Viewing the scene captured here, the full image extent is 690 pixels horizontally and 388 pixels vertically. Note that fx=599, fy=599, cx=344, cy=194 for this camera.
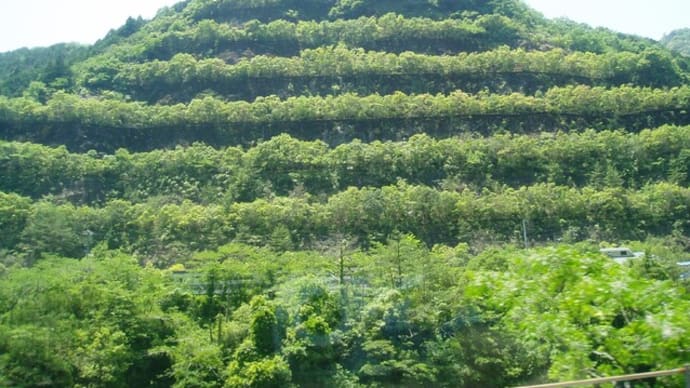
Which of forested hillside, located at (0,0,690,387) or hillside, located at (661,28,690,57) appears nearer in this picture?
forested hillside, located at (0,0,690,387)

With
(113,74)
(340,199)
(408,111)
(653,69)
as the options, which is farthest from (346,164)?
(653,69)

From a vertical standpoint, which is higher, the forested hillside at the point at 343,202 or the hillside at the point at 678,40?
the hillside at the point at 678,40

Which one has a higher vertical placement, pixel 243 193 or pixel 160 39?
pixel 160 39

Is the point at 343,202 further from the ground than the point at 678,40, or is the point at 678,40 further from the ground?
the point at 678,40

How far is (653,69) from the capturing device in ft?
130

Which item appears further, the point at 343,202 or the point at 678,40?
the point at 678,40

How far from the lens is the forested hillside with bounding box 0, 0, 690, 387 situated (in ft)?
44.7

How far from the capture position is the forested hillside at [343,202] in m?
13.6

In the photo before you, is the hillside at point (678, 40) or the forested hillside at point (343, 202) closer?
the forested hillside at point (343, 202)

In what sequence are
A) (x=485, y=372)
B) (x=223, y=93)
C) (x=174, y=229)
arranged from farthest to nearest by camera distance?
(x=223, y=93) → (x=174, y=229) → (x=485, y=372)

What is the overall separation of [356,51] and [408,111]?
9730 mm

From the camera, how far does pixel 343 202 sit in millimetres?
25391

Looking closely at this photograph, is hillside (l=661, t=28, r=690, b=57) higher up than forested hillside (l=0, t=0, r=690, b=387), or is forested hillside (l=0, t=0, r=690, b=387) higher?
hillside (l=661, t=28, r=690, b=57)

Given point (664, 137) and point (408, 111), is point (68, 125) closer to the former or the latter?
point (408, 111)
